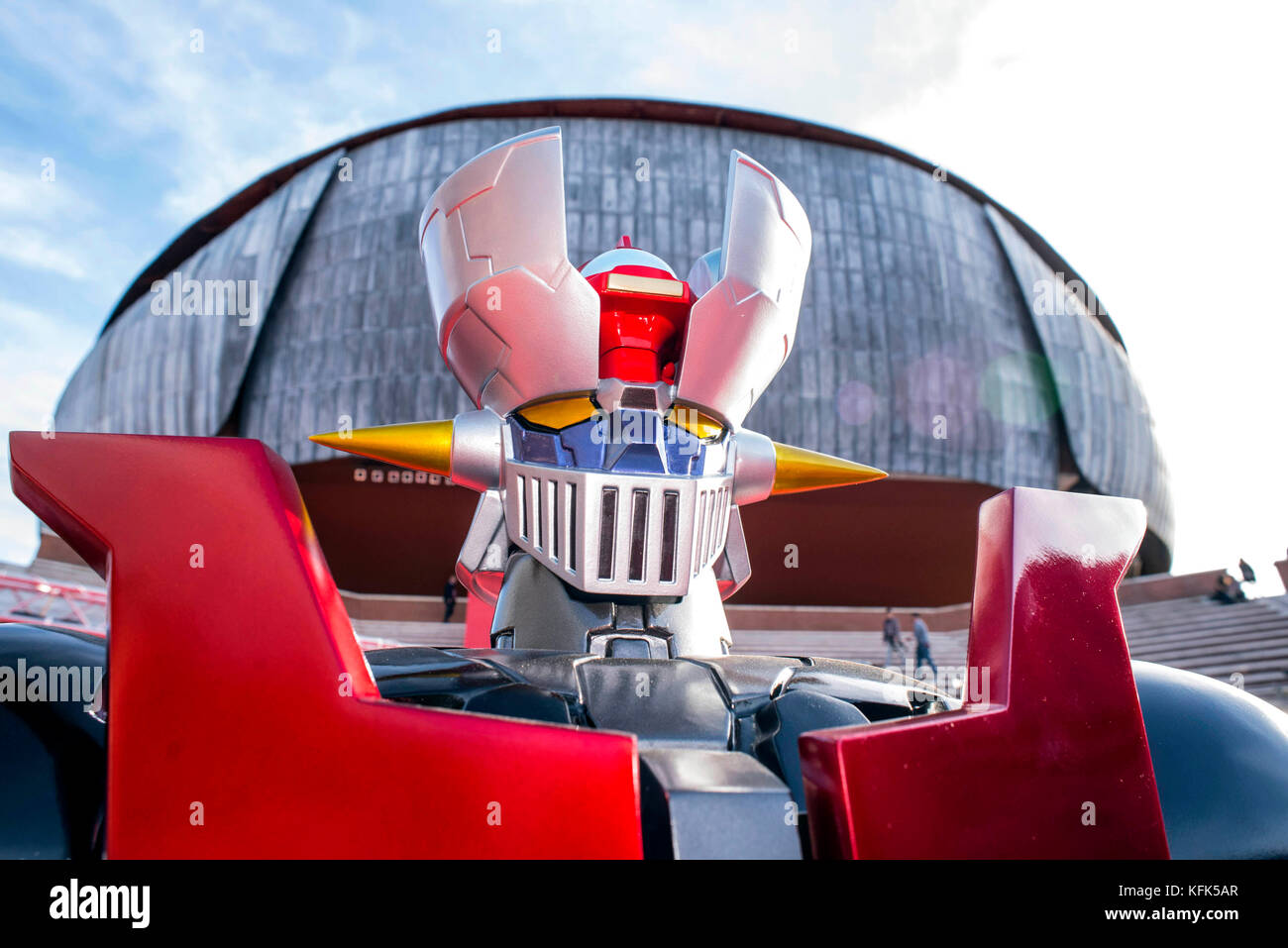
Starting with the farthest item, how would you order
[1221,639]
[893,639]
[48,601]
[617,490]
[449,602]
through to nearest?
[449,602] → [893,639] → [1221,639] → [48,601] → [617,490]

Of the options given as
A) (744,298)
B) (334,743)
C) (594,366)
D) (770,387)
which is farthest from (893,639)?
(334,743)

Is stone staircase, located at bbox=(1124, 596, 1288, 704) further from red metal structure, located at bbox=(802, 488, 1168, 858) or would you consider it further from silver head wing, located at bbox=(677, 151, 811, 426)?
red metal structure, located at bbox=(802, 488, 1168, 858)

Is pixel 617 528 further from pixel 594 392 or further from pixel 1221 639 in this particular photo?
pixel 1221 639

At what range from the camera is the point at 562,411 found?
8.20 ft

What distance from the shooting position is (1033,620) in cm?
162

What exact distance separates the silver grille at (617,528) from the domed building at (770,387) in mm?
15461

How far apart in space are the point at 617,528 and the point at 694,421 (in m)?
0.46

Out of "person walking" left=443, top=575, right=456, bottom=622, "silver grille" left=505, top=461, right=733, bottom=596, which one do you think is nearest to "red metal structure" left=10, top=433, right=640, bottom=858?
"silver grille" left=505, top=461, right=733, bottom=596

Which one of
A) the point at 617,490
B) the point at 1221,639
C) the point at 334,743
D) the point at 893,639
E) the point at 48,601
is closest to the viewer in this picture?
the point at 334,743

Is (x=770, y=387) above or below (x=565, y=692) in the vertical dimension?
above

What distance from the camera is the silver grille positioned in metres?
2.33

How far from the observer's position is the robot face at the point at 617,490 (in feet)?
7.68

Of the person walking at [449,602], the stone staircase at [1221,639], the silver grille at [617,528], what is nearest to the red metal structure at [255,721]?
the silver grille at [617,528]
